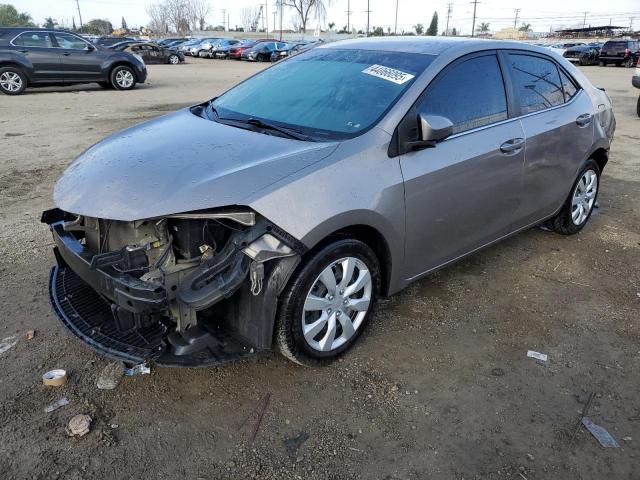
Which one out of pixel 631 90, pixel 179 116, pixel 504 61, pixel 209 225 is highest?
pixel 504 61

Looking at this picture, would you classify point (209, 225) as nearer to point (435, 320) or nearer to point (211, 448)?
point (211, 448)

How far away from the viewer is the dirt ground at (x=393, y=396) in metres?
2.41

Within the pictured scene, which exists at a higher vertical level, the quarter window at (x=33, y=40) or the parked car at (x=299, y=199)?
the quarter window at (x=33, y=40)

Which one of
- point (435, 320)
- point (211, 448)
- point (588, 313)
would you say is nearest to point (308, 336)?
point (211, 448)

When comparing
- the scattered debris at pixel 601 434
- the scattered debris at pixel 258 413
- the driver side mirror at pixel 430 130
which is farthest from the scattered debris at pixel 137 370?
the scattered debris at pixel 601 434

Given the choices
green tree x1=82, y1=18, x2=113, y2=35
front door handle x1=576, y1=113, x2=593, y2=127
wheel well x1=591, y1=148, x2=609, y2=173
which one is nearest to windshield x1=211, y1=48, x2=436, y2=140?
front door handle x1=576, y1=113, x2=593, y2=127

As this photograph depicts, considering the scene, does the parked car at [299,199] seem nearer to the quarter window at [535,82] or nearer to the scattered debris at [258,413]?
the quarter window at [535,82]

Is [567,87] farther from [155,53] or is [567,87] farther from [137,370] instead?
[155,53]

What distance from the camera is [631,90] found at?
719 inches

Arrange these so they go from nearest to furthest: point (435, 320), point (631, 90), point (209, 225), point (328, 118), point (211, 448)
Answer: point (211, 448)
point (209, 225)
point (328, 118)
point (435, 320)
point (631, 90)

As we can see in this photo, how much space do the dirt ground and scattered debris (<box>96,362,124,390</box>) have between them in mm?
46

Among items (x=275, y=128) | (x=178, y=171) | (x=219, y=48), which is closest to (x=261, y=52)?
(x=219, y=48)

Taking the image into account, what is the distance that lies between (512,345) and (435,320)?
1.69 feet

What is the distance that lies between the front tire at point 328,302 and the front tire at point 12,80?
14227 mm
